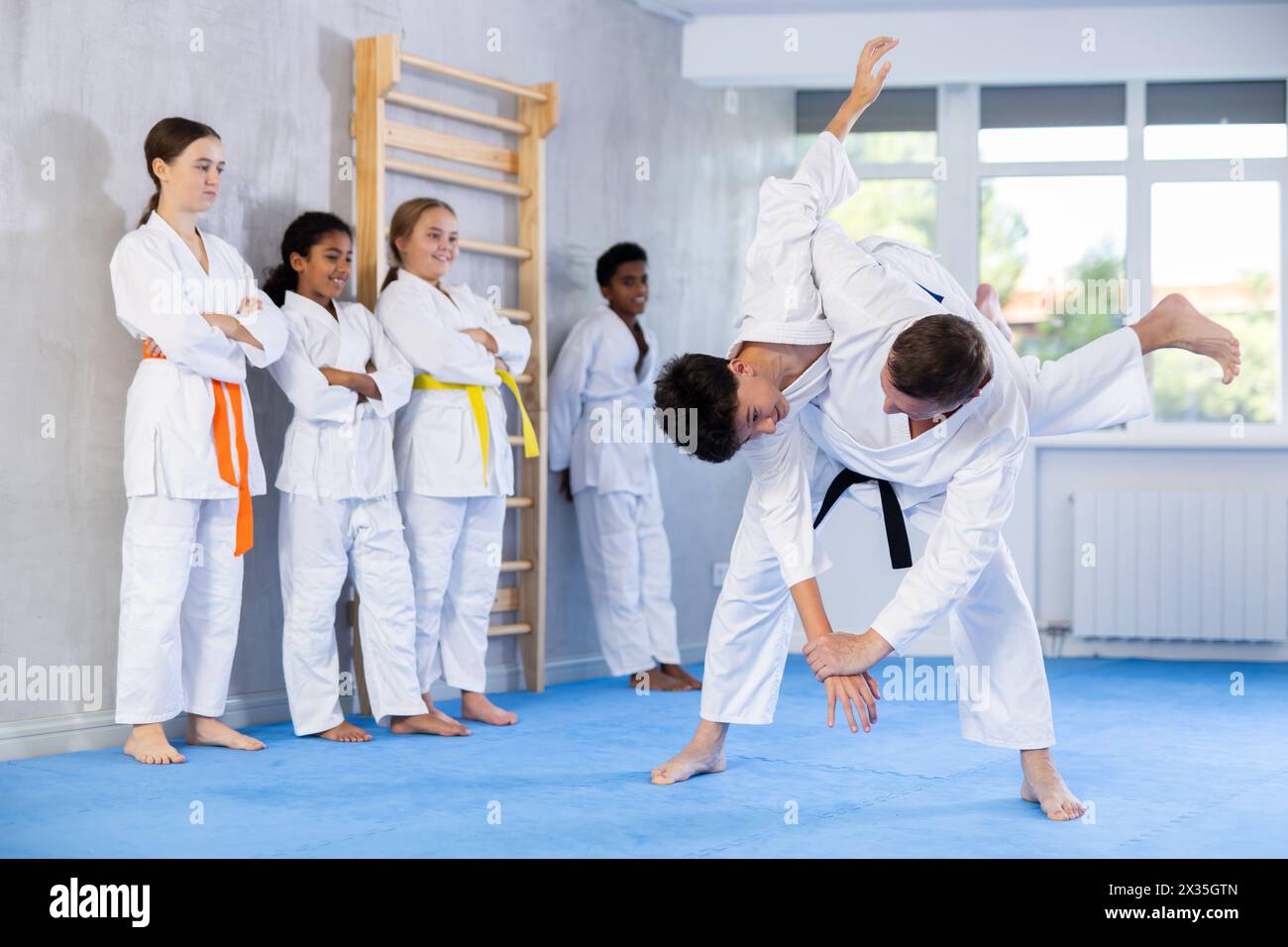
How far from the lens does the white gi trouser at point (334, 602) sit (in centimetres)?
390

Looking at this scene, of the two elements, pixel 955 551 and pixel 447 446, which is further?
pixel 447 446

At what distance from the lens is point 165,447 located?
3.53 meters

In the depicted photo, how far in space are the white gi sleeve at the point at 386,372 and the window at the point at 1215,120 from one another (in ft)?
12.3

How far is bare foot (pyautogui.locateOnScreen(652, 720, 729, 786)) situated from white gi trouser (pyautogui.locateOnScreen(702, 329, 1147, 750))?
109mm

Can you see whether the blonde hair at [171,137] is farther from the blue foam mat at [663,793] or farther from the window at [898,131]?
the window at [898,131]

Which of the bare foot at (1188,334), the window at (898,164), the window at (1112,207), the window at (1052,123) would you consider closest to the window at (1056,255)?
the window at (1112,207)

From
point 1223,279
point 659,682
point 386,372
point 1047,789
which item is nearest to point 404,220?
point 386,372

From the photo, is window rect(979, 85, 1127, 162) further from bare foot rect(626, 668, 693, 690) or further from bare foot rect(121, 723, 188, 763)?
bare foot rect(121, 723, 188, 763)

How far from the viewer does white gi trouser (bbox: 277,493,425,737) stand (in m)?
3.90

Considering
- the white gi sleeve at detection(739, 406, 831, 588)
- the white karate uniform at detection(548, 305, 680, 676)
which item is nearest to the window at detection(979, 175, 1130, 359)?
the white karate uniform at detection(548, 305, 680, 676)

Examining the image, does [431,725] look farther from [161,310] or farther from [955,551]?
[955,551]

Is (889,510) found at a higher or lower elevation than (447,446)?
lower

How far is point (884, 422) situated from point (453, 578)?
1.94 m
